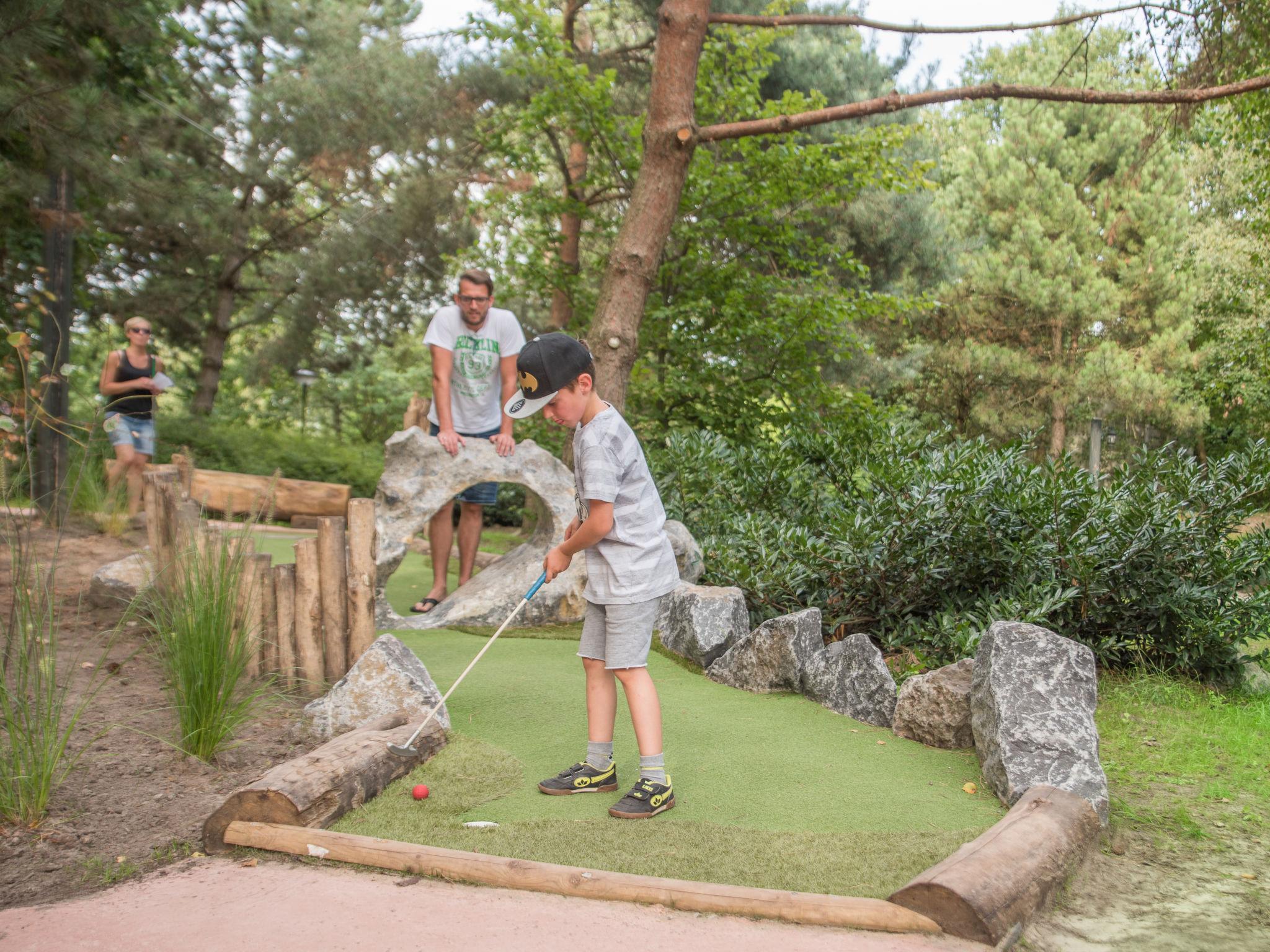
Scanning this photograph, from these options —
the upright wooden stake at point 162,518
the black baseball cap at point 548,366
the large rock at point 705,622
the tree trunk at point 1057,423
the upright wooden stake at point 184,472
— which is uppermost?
the tree trunk at point 1057,423

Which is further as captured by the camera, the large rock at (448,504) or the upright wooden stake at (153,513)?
the large rock at (448,504)

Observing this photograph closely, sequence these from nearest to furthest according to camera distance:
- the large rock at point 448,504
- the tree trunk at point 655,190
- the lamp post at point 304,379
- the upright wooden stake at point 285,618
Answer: the upright wooden stake at point 285,618 < the large rock at point 448,504 < the tree trunk at point 655,190 < the lamp post at point 304,379

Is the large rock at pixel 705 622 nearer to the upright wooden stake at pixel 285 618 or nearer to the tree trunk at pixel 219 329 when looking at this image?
the upright wooden stake at pixel 285 618

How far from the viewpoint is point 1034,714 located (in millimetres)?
3398

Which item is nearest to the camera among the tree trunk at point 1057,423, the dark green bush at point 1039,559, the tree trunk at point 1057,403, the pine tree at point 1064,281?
the dark green bush at point 1039,559

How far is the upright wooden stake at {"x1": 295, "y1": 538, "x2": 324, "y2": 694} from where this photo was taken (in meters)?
4.07

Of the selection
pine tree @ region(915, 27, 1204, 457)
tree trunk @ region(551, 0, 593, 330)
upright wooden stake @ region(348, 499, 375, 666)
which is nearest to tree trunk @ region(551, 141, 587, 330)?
tree trunk @ region(551, 0, 593, 330)

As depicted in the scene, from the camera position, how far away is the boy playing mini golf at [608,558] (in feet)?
10.2

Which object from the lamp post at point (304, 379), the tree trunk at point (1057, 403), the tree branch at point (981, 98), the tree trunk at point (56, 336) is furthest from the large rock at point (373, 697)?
the tree trunk at point (1057, 403)

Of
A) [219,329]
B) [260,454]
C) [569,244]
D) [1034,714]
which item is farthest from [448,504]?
[219,329]

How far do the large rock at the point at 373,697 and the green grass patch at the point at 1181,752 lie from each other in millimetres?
2467

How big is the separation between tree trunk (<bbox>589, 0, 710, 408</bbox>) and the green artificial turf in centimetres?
333

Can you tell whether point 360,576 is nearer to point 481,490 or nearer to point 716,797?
point 716,797

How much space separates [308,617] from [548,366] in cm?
176
